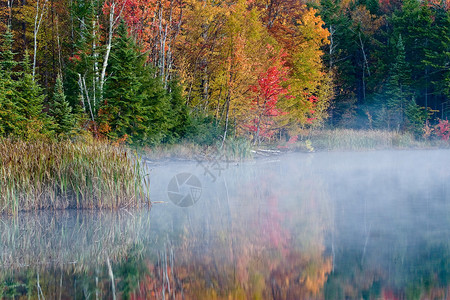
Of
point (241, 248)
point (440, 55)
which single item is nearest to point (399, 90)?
point (440, 55)

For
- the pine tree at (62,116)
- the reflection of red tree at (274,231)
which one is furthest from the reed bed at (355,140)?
the reflection of red tree at (274,231)

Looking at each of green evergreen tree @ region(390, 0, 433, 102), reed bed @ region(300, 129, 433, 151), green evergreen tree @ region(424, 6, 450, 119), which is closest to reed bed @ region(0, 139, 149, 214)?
reed bed @ region(300, 129, 433, 151)

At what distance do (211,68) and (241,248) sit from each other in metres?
19.2

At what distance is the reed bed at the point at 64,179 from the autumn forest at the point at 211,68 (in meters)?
4.93

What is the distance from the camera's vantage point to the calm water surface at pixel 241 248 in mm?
6947

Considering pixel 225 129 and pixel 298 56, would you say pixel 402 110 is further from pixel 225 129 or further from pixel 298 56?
pixel 225 129

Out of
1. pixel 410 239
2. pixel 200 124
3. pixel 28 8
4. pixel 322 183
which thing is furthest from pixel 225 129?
pixel 410 239

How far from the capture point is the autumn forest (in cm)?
2019

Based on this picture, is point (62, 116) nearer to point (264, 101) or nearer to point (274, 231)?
point (274, 231)

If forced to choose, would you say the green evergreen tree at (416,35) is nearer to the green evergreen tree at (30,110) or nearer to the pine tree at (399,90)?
the pine tree at (399,90)

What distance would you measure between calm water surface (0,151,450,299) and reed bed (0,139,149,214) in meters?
0.33

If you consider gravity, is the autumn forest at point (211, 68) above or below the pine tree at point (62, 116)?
above

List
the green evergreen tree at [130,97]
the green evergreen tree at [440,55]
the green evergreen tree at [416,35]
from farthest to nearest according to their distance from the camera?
the green evergreen tree at [416,35], the green evergreen tree at [440,55], the green evergreen tree at [130,97]

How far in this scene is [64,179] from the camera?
11375 mm
